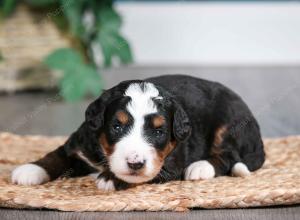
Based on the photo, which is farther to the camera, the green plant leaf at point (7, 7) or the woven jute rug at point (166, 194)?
the green plant leaf at point (7, 7)

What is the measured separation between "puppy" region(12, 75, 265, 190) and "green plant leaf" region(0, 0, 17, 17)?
3184mm

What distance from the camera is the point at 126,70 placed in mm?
8406

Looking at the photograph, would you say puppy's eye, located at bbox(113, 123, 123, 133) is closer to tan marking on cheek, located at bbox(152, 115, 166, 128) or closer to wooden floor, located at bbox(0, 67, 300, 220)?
tan marking on cheek, located at bbox(152, 115, 166, 128)

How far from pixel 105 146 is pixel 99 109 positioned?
0.16 meters

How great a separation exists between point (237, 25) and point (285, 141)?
4493 millimetres

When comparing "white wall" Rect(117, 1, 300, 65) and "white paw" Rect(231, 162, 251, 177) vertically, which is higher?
"white wall" Rect(117, 1, 300, 65)

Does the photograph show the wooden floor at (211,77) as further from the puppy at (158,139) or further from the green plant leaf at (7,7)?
the green plant leaf at (7,7)

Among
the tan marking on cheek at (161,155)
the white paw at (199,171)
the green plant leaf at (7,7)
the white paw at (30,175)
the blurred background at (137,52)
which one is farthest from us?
the green plant leaf at (7,7)

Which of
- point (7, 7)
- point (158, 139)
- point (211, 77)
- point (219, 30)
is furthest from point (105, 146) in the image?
point (219, 30)

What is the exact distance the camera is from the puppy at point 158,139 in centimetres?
301

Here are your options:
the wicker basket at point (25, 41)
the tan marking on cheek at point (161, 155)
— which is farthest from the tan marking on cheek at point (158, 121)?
the wicker basket at point (25, 41)

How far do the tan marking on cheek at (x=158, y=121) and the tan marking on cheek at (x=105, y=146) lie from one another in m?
0.20

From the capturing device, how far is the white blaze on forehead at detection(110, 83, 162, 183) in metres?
2.92

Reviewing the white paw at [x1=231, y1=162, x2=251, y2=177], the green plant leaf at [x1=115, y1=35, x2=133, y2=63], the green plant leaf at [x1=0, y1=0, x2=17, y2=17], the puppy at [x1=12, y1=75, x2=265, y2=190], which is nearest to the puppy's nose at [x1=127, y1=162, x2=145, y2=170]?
the puppy at [x1=12, y1=75, x2=265, y2=190]
